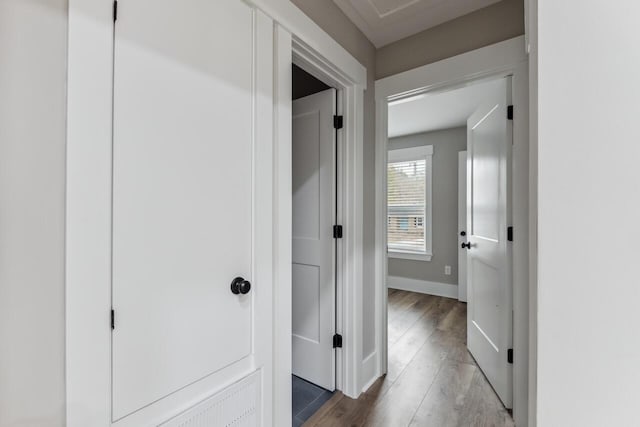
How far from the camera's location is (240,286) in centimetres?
110

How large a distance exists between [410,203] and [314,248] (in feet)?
9.51

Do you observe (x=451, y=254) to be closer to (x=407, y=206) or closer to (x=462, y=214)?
(x=462, y=214)

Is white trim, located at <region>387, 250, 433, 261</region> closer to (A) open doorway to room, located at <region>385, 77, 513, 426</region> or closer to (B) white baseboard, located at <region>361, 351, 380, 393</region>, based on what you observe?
(A) open doorway to room, located at <region>385, 77, 513, 426</region>

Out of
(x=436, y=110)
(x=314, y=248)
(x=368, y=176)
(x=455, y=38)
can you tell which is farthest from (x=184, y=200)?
(x=436, y=110)

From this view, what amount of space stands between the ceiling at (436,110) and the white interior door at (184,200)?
77.6 inches

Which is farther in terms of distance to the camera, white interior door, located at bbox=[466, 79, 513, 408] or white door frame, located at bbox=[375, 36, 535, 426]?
white interior door, located at bbox=[466, 79, 513, 408]
